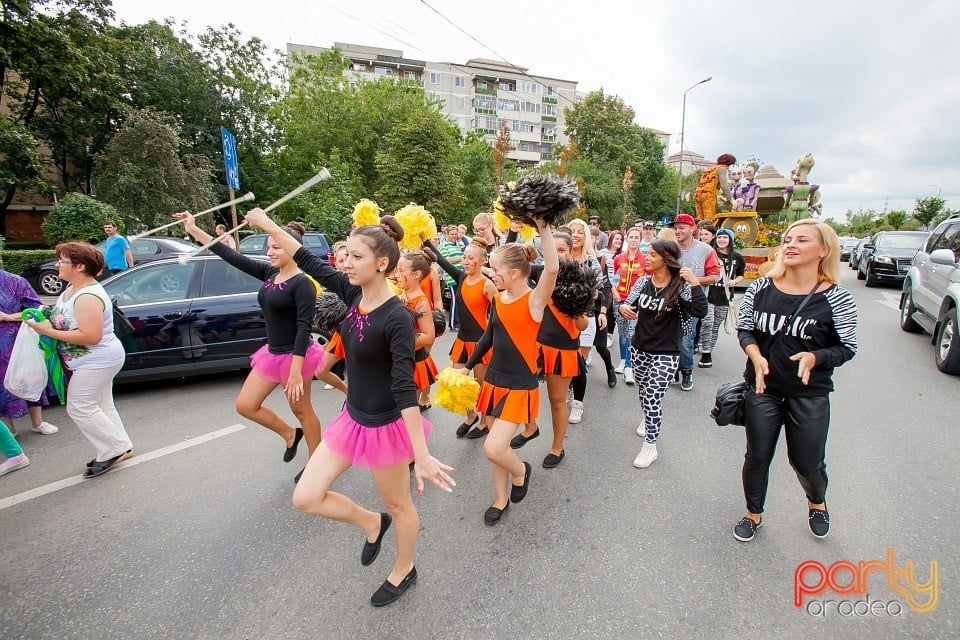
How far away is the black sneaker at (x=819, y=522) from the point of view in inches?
107

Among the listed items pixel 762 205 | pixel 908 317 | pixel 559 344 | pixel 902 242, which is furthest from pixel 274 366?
pixel 902 242

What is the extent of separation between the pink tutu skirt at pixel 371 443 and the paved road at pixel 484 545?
0.77m

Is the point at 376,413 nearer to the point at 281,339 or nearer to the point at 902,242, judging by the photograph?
the point at 281,339

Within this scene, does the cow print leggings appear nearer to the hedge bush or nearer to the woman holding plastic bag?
the woman holding plastic bag

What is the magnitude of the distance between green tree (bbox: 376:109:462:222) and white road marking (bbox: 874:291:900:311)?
15782 mm

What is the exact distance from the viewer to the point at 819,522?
273cm

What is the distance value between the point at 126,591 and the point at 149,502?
0.96 metres

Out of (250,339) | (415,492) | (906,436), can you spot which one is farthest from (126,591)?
(906,436)

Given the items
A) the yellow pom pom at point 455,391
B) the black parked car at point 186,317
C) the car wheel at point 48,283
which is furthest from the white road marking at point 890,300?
the car wheel at point 48,283

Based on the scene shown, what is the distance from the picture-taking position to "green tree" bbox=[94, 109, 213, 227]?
17000 millimetres

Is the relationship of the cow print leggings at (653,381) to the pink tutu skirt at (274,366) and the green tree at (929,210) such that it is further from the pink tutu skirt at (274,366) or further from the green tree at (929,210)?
the green tree at (929,210)

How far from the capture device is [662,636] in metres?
2.08

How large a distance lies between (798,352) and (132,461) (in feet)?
16.5

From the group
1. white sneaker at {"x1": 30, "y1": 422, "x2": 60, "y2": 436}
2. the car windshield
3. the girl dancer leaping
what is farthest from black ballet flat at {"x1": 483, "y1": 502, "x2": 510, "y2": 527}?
the car windshield
